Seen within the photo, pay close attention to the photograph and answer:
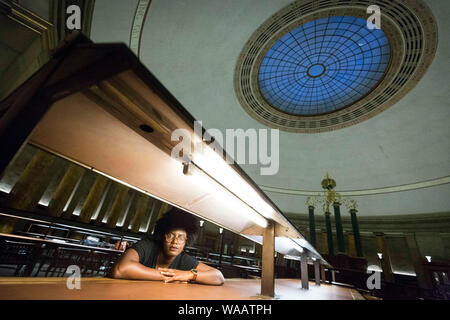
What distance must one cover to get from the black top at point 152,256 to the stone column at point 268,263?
77 centimetres

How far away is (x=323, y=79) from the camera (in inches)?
425

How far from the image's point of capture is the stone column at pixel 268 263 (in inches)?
72.2

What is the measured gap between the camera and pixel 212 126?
1203 cm

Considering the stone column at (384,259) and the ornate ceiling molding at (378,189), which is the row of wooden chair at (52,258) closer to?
the ornate ceiling molding at (378,189)

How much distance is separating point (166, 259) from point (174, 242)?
25 centimetres

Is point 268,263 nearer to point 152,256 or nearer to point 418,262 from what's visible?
point 152,256

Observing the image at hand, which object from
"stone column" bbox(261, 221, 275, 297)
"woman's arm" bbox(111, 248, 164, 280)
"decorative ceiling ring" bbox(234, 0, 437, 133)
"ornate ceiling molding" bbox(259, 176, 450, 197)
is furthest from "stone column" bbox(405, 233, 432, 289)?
"woman's arm" bbox(111, 248, 164, 280)

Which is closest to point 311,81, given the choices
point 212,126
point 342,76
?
point 342,76

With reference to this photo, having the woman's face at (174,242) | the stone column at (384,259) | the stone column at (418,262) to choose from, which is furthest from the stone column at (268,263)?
the stone column at (418,262)

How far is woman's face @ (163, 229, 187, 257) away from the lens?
2.03m

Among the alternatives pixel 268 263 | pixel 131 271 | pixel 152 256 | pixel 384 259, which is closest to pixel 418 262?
pixel 384 259

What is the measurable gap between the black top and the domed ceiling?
21.8 ft
